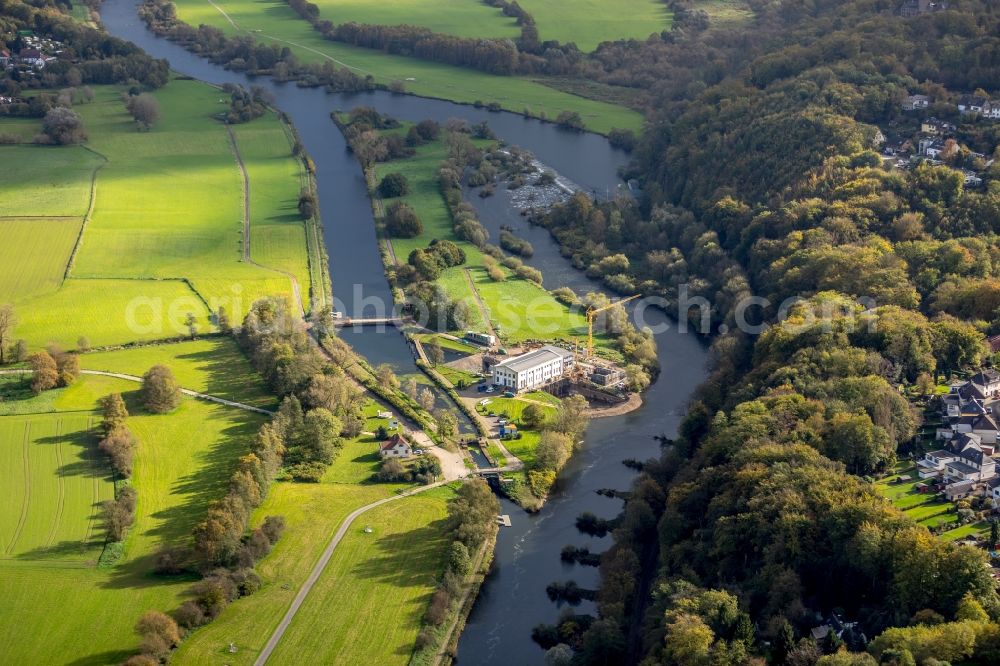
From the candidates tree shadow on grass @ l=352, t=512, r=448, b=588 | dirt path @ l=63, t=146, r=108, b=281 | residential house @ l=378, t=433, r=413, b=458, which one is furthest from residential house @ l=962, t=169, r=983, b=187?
dirt path @ l=63, t=146, r=108, b=281

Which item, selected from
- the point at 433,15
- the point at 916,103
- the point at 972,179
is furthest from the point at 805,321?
the point at 433,15

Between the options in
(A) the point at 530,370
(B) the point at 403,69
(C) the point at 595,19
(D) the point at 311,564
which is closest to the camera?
(D) the point at 311,564

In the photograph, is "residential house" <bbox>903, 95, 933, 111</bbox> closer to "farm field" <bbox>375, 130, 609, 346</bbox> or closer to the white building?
"farm field" <bbox>375, 130, 609, 346</bbox>

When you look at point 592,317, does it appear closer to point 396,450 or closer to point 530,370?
point 530,370

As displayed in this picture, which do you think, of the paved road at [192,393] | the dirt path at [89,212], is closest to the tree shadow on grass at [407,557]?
the paved road at [192,393]

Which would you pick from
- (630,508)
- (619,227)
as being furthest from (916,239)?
(630,508)

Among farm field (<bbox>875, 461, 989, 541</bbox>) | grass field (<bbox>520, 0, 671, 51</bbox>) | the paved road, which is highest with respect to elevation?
grass field (<bbox>520, 0, 671, 51</bbox>)

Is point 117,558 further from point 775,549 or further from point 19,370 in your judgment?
point 775,549
